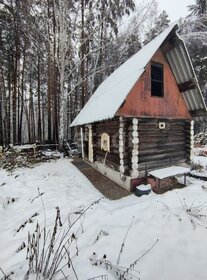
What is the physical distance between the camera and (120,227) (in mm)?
4723

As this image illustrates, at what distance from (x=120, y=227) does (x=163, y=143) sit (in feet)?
17.7

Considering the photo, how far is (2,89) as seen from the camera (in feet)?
73.4

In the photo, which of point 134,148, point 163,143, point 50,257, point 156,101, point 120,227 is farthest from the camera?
point 163,143

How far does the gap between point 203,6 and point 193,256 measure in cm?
2455

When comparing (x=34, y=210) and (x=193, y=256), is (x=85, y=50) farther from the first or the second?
(x=193, y=256)

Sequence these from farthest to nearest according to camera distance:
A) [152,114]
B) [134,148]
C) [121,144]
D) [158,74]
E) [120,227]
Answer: [158,74], [152,114], [121,144], [134,148], [120,227]

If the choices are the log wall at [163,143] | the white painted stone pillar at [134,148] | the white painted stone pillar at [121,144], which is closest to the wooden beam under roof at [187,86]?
the log wall at [163,143]

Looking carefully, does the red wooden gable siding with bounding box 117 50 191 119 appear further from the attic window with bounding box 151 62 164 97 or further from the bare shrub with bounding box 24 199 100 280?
the bare shrub with bounding box 24 199 100 280

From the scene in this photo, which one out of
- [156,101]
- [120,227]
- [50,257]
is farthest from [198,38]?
Result: [50,257]

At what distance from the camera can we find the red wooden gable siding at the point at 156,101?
7957mm

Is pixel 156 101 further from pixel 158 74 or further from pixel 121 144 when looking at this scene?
pixel 121 144

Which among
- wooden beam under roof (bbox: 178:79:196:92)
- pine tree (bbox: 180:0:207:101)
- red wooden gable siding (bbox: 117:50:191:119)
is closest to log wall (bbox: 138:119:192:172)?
red wooden gable siding (bbox: 117:50:191:119)

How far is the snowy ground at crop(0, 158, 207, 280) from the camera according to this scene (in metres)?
3.42

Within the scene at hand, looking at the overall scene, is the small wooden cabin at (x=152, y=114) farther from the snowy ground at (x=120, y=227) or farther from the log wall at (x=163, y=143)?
the snowy ground at (x=120, y=227)
